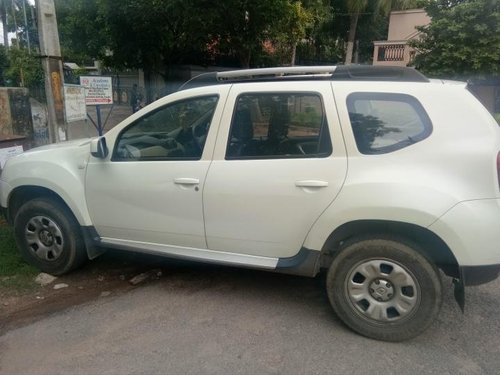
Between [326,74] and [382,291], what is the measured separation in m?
1.57

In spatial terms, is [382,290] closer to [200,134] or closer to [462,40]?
[200,134]

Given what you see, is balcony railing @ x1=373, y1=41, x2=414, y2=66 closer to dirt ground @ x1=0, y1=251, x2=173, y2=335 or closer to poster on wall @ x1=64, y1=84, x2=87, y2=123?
poster on wall @ x1=64, y1=84, x2=87, y2=123

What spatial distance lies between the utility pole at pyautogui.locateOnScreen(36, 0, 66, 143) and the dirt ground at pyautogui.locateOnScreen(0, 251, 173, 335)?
3.06 metres

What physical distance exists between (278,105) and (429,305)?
172 centimetres

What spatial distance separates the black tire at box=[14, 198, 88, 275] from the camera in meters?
4.06

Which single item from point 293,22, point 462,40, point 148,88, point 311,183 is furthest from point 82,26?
point 311,183

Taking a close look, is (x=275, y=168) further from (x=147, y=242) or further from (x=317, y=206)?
(x=147, y=242)

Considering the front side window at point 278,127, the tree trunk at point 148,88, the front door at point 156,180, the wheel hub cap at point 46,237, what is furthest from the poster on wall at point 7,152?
the tree trunk at point 148,88

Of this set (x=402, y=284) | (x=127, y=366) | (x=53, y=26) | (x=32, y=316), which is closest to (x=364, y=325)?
(x=402, y=284)

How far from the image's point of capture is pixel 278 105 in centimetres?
337

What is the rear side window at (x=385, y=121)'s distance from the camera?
2992mm

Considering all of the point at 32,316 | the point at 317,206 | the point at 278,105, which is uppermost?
the point at 278,105

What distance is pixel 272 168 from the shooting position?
10.7ft

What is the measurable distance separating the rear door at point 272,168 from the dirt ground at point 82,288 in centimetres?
114
